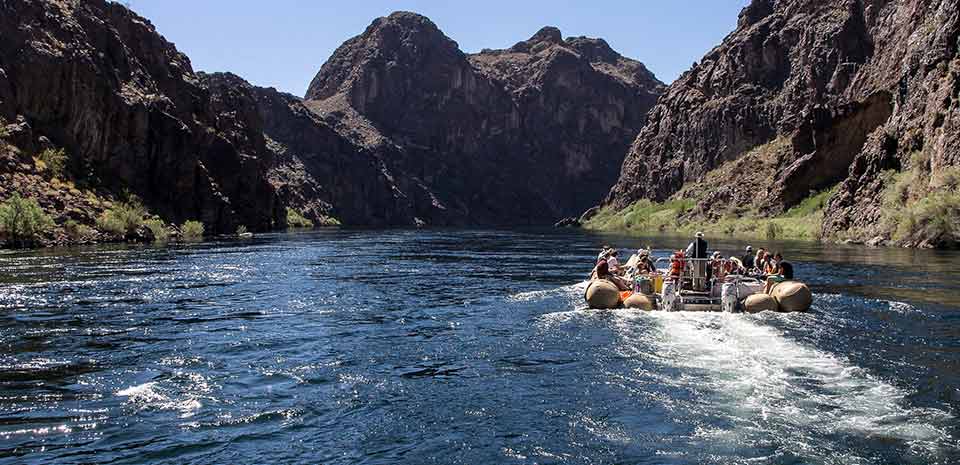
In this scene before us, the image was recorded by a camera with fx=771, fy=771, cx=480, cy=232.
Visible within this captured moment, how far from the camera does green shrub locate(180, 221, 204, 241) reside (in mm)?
112438

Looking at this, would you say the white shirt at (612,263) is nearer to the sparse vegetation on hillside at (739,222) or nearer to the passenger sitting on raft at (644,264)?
the passenger sitting on raft at (644,264)

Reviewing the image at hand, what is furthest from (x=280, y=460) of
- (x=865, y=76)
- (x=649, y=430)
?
(x=865, y=76)

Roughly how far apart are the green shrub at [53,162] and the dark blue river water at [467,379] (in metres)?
66.6

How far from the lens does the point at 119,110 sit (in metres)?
119

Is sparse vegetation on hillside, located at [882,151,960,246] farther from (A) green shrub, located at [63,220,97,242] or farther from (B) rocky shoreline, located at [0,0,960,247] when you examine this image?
(A) green shrub, located at [63,220,97,242]

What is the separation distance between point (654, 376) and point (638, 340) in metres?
5.37

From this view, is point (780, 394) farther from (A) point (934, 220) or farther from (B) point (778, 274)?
(A) point (934, 220)

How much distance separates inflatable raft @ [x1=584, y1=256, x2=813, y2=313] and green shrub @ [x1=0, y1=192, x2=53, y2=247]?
6223 centimetres

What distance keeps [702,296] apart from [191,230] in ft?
320

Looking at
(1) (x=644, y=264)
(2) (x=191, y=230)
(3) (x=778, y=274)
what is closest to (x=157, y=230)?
(2) (x=191, y=230)

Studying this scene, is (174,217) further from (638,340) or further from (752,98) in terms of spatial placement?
(752,98)

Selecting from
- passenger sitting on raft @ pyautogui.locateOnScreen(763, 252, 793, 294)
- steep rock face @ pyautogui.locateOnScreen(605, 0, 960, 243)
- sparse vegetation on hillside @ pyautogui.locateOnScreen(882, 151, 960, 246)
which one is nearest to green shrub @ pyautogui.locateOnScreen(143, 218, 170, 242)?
passenger sitting on raft @ pyautogui.locateOnScreen(763, 252, 793, 294)

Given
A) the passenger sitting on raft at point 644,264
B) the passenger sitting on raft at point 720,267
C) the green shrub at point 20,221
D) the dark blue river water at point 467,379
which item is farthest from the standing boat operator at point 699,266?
the green shrub at point 20,221

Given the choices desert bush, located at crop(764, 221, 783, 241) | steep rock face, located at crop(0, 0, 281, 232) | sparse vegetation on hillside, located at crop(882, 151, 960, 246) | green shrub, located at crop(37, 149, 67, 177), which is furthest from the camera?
desert bush, located at crop(764, 221, 783, 241)
